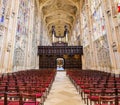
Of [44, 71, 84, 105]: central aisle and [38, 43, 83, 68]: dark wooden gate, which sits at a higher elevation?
[38, 43, 83, 68]: dark wooden gate

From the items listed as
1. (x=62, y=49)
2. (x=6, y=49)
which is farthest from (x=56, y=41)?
(x=6, y=49)

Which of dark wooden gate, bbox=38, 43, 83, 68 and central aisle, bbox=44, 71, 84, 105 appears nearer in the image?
central aisle, bbox=44, 71, 84, 105

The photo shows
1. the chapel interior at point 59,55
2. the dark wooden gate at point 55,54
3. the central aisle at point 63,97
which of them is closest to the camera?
the chapel interior at point 59,55

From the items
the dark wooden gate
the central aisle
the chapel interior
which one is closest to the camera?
the chapel interior

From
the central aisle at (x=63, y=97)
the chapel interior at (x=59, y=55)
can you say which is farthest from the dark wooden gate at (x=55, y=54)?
the central aisle at (x=63, y=97)

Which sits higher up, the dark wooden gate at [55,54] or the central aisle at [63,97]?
the dark wooden gate at [55,54]

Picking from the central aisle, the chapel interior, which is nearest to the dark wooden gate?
the chapel interior

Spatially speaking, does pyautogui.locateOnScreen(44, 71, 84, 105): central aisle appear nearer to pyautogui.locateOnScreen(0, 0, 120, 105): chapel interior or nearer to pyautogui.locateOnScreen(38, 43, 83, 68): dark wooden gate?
pyautogui.locateOnScreen(0, 0, 120, 105): chapel interior

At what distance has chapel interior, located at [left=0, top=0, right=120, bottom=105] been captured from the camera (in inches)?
156

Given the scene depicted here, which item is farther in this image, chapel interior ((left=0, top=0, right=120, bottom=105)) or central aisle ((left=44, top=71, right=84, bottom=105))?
central aisle ((left=44, top=71, right=84, bottom=105))

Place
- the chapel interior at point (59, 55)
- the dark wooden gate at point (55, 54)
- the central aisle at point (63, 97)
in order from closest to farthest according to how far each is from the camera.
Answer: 1. the chapel interior at point (59, 55)
2. the central aisle at point (63, 97)
3. the dark wooden gate at point (55, 54)

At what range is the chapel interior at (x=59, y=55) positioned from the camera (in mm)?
3969

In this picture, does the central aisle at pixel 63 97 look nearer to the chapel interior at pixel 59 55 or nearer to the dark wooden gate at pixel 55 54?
the chapel interior at pixel 59 55

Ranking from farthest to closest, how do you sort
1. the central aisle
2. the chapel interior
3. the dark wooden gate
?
the dark wooden gate, the central aisle, the chapel interior
